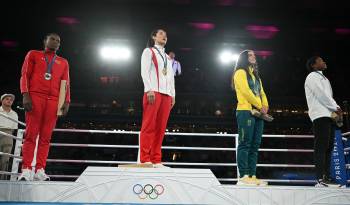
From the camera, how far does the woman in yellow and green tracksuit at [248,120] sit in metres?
3.59

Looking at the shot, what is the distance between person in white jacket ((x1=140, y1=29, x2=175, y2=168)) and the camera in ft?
11.1

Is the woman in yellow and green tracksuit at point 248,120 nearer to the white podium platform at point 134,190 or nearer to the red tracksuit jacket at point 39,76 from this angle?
the white podium platform at point 134,190

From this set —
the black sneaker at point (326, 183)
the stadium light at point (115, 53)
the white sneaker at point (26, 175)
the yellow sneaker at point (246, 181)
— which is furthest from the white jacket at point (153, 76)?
the stadium light at point (115, 53)

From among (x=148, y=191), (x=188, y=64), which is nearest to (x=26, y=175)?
(x=148, y=191)

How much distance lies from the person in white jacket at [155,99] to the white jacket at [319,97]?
1.45 meters

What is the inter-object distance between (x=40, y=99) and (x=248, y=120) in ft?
6.63

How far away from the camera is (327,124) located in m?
3.67

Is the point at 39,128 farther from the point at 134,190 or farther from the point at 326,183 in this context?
the point at 326,183

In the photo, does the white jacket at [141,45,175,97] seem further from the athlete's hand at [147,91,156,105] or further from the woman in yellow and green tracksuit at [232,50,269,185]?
the woman in yellow and green tracksuit at [232,50,269,185]

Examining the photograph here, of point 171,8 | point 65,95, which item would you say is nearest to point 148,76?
point 65,95

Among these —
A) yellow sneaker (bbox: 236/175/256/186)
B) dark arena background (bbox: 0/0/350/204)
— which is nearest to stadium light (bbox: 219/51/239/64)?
dark arena background (bbox: 0/0/350/204)

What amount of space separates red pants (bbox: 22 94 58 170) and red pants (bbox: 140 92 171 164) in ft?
2.92

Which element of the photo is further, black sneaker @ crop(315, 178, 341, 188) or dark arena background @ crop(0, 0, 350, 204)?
dark arena background @ crop(0, 0, 350, 204)

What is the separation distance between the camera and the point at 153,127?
3.41m
